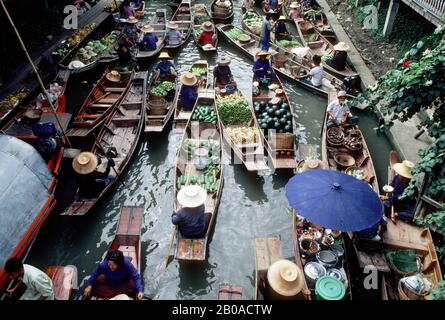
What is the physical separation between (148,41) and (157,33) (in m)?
2.28

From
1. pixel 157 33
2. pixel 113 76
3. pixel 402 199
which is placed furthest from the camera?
pixel 157 33

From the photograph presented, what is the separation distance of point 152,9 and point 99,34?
4.87m

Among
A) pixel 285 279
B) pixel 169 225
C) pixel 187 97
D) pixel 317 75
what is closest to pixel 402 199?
pixel 285 279

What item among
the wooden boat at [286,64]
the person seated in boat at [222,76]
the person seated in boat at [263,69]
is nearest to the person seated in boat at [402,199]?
the wooden boat at [286,64]

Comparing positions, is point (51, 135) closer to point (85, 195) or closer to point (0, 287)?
point (85, 195)

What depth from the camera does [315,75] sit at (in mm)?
14297

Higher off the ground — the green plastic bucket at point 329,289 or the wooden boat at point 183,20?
the green plastic bucket at point 329,289

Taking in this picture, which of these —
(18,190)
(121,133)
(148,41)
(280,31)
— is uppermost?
(18,190)

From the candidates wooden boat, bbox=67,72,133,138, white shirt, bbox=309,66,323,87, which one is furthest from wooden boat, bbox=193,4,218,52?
white shirt, bbox=309,66,323,87

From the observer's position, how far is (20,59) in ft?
57.1

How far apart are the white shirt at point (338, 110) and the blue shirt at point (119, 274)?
8.45 meters

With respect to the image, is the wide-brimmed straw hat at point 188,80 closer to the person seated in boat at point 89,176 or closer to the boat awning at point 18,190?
the person seated in boat at point 89,176

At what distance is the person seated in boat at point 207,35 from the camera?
57.4 ft

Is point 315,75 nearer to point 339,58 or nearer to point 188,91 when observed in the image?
point 339,58
